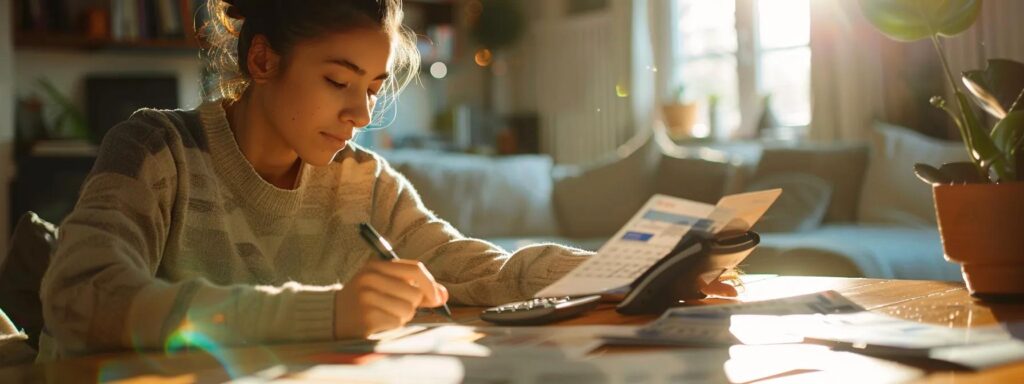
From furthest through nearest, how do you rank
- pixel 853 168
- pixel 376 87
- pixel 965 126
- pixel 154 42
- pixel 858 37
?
pixel 154 42, pixel 858 37, pixel 853 168, pixel 376 87, pixel 965 126

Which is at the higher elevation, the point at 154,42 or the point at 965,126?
the point at 154,42

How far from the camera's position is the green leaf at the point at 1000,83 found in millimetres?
1146

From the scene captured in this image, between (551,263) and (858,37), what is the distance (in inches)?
138

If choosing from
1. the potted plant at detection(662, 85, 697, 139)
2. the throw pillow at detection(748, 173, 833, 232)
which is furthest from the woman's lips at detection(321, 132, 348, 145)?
the potted plant at detection(662, 85, 697, 139)

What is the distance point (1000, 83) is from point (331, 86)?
2.47 ft

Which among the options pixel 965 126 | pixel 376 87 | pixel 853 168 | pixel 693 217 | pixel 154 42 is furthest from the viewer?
pixel 154 42

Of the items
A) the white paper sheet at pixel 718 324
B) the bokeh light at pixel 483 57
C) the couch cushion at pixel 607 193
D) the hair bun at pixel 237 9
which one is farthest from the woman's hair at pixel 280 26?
the bokeh light at pixel 483 57

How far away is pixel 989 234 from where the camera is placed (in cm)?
111

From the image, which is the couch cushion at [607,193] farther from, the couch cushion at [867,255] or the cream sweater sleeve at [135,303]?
the cream sweater sleeve at [135,303]

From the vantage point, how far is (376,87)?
4.15 ft

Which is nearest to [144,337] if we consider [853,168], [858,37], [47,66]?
[853,168]

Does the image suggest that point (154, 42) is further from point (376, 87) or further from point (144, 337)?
point (144, 337)

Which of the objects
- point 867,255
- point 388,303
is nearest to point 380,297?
point 388,303

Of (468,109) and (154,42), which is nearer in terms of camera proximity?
(154,42)
